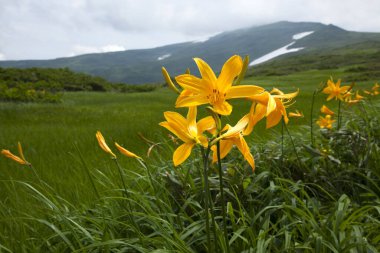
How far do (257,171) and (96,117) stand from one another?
426 centimetres

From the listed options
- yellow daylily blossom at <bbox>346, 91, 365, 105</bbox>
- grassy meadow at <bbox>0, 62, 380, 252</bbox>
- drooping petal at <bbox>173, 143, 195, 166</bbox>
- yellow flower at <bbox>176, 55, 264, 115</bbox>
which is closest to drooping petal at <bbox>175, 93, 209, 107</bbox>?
yellow flower at <bbox>176, 55, 264, 115</bbox>

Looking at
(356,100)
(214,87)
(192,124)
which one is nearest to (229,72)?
(214,87)

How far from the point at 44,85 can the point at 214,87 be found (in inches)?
422

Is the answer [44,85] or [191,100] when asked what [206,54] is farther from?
[191,100]

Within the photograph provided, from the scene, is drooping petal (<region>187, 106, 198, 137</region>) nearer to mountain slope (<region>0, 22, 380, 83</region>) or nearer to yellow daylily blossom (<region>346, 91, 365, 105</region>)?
yellow daylily blossom (<region>346, 91, 365, 105</region>)

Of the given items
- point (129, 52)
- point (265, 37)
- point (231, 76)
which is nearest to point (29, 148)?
point (231, 76)

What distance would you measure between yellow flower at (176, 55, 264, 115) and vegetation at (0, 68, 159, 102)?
24.9 ft

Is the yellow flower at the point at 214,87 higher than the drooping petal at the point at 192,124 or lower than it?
higher

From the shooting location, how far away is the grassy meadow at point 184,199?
1288mm

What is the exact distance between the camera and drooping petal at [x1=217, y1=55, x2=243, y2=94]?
810 millimetres

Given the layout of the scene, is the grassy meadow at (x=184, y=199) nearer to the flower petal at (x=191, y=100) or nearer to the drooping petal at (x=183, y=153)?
the drooping petal at (x=183, y=153)

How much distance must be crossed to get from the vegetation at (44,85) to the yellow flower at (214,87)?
7598 mm

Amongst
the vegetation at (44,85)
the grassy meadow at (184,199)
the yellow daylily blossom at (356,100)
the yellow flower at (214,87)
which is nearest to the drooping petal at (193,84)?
the yellow flower at (214,87)

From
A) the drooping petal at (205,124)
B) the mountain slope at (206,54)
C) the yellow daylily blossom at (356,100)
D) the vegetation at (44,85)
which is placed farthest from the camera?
the mountain slope at (206,54)
